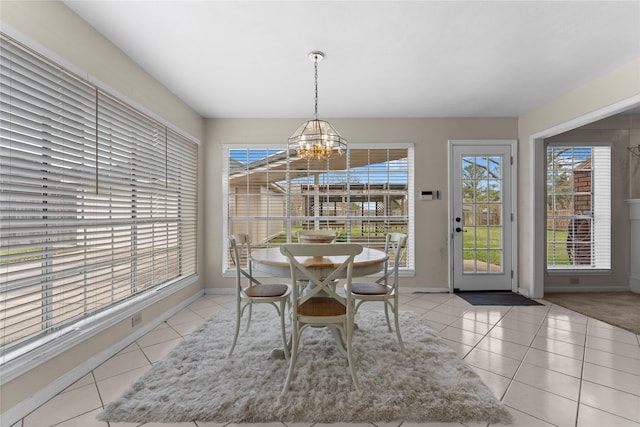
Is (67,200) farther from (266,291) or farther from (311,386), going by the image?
(311,386)

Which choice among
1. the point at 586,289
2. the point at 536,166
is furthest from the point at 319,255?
the point at 586,289

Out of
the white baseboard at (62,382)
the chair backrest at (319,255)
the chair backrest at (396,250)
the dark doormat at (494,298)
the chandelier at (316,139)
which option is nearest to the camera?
the white baseboard at (62,382)

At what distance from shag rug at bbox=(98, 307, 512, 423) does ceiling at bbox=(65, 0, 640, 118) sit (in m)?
2.48

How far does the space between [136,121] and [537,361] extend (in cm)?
398

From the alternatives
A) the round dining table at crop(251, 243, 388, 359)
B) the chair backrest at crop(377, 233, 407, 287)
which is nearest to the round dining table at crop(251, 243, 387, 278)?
the round dining table at crop(251, 243, 388, 359)

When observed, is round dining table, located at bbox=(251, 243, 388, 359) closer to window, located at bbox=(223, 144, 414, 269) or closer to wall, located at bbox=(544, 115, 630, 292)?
window, located at bbox=(223, 144, 414, 269)

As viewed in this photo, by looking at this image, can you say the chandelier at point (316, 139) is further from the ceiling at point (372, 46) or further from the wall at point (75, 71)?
the wall at point (75, 71)

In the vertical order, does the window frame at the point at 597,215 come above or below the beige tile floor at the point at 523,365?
above

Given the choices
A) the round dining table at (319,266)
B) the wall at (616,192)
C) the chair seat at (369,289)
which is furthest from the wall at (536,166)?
the round dining table at (319,266)

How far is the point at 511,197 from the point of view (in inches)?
160

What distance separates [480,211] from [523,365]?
7.94 ft

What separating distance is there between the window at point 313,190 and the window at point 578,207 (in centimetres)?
211

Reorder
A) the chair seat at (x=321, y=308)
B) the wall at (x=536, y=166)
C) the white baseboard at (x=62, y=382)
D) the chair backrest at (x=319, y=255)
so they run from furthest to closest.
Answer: the wall at (x=536, y=166)
the chair seat at (x=321, y=308)
the chair backrest at (x=319, y=255)
the white baseboard at (x=62, y=382)

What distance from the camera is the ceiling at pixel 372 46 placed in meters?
1.94
